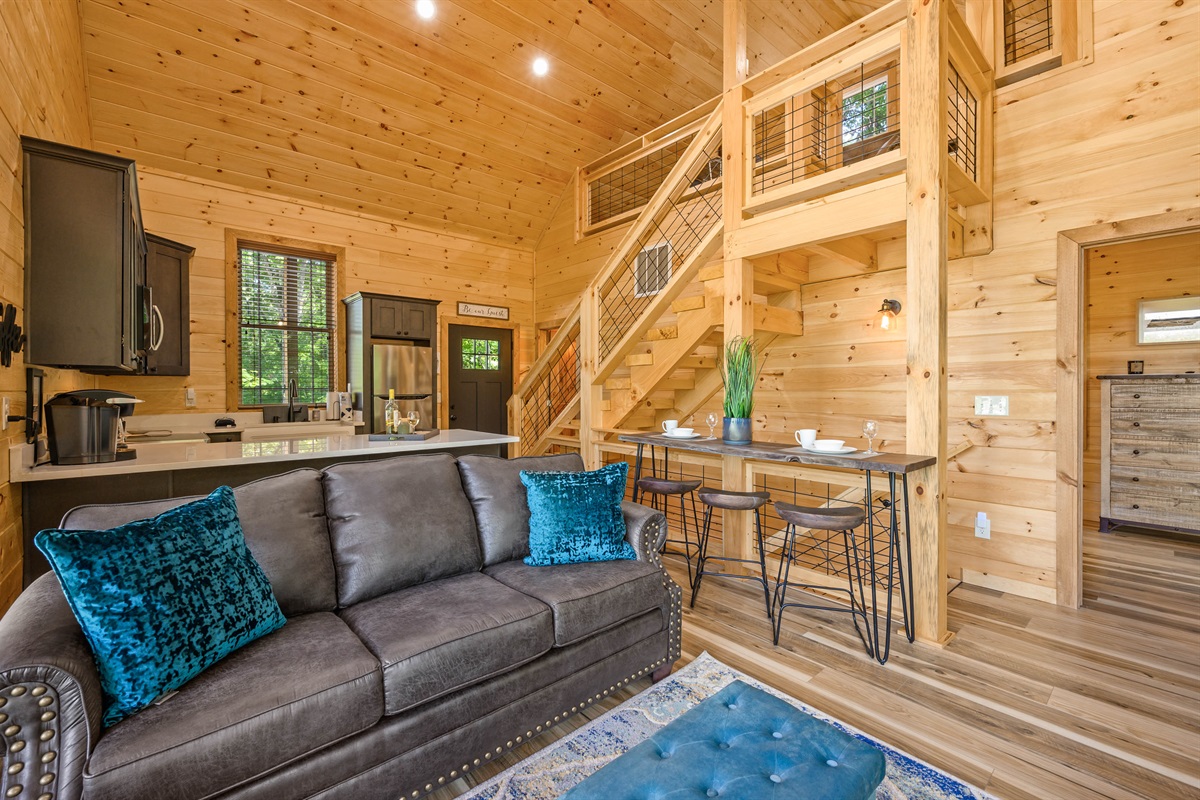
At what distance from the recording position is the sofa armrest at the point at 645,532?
2.43 meters

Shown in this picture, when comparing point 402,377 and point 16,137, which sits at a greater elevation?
point 16,137

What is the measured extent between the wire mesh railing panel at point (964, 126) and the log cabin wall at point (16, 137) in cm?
455

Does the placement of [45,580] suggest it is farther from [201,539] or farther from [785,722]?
[785,722]

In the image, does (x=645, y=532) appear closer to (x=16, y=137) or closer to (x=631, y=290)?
(x=16, y=137)

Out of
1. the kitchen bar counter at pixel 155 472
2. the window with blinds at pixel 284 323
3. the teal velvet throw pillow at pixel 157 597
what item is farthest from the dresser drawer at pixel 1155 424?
the window with blinds at pixel 284 323

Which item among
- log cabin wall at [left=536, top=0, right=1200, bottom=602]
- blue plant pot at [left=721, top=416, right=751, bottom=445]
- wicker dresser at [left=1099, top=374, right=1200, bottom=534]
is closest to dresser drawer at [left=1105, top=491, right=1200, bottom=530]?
wicker dresser at [left=1099, top=374, right=1200, bottom=534]

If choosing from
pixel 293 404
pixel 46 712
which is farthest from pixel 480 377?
pixel 46 712

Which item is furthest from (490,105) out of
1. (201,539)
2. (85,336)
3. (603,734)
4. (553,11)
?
(603,734)

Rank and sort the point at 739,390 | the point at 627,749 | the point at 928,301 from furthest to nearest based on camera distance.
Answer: the point at 739,390, the point at 928,301, the point at 627,749

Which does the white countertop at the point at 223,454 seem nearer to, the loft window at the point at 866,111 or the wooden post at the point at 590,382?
the wooden post at the point at 590,382

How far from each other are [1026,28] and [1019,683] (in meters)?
4.00

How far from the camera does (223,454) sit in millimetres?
2875

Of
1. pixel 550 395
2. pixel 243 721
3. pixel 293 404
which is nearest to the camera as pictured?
pixel 243 721

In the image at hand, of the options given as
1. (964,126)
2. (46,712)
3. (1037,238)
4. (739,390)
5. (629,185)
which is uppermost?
(629,185)
